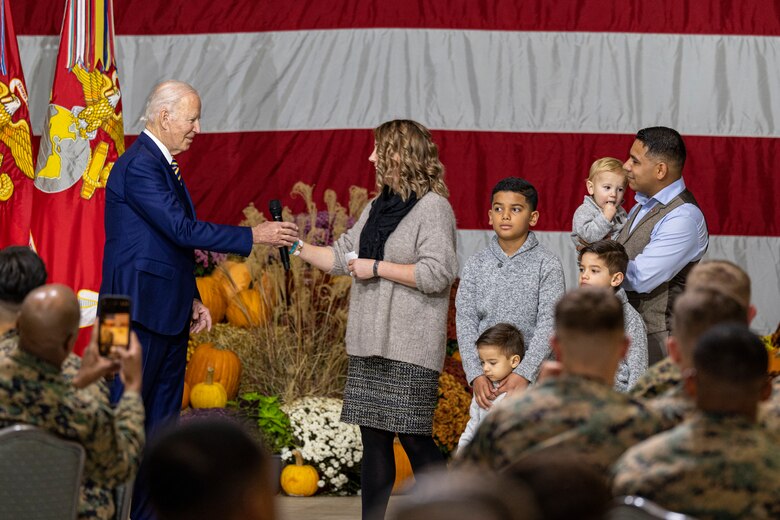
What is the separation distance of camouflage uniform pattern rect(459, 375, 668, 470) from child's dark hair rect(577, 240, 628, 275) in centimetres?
203

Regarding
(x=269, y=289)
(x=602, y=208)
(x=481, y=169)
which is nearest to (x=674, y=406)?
(x=602, y=208)

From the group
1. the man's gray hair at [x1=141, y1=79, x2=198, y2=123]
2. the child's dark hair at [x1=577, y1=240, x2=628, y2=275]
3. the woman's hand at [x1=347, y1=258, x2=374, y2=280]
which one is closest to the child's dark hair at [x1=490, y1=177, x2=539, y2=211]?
the child's dark hair at [x1=577, y1=240, x2=628, y2=275]

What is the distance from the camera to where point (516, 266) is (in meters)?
4.56

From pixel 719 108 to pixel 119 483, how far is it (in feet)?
16.2

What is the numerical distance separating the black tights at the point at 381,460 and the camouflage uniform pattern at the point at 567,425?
215 cm

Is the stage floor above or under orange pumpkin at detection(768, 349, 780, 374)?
under

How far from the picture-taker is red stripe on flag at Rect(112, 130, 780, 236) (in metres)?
6.76

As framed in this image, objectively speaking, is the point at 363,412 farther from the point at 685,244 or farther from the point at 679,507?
the point at 679,507

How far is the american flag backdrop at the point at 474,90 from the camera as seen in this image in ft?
22.2

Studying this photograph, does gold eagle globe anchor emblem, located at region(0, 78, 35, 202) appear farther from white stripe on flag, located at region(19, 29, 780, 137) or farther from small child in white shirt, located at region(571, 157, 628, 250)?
small child in white shirt, located at region(571, 157, 628, 250)

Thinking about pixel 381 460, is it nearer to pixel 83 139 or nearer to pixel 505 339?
pixel 505 339

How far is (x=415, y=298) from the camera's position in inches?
180

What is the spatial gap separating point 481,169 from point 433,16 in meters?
0.93

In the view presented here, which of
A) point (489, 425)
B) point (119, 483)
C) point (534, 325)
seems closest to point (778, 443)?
→ point (489, 425)
